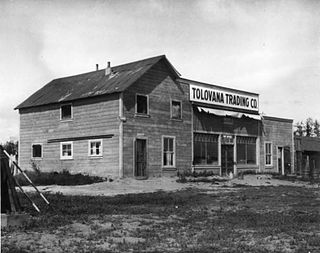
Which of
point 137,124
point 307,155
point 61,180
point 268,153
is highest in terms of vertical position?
point 137,124

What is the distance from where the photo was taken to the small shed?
40.3 meters

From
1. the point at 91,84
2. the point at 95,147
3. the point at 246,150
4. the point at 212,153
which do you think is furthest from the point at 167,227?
the point at 246,150

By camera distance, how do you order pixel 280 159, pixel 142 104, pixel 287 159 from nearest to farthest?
pixel 142 104 < pixel 280 159 < pixel 287 159

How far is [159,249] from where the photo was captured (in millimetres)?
7738

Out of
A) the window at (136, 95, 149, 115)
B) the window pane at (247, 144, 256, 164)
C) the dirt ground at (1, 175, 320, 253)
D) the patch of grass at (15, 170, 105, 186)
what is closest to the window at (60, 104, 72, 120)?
the window at (136, 95, 149, 115)

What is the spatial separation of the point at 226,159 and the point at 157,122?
778 cm

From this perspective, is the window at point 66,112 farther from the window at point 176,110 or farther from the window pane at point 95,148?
the window at point 176,110

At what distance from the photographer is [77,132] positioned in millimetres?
28609

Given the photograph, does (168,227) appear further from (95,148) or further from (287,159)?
(287,159)

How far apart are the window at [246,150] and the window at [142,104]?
10.0 m

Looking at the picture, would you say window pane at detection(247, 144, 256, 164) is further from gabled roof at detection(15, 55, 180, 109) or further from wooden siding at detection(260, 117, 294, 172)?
gabled roof at detection(15, 55, 180, 109)

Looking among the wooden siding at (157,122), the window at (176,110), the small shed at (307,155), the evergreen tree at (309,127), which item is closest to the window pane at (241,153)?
the wooden siding at (157,122)

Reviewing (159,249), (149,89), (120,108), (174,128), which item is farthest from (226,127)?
(159,249)

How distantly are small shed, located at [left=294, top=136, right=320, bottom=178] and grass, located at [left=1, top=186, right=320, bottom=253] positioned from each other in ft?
86.5
